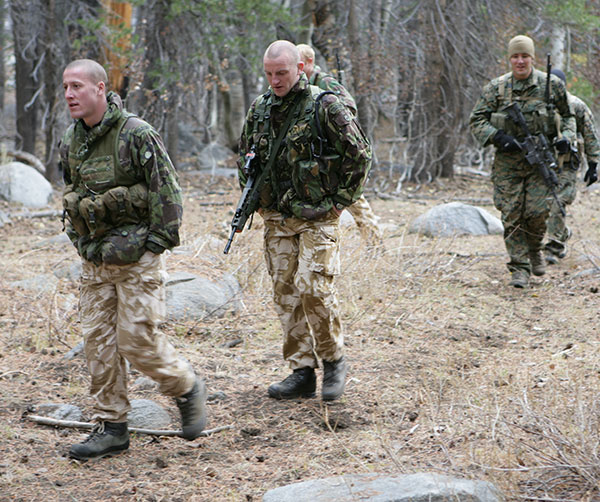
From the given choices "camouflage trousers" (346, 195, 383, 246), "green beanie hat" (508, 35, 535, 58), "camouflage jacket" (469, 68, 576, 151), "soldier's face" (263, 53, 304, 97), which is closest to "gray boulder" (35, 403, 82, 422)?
"soldier's face" (263, 53, 304, 97)

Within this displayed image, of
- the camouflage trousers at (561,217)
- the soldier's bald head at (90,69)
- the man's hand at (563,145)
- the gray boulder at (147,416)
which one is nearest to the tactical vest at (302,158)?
the soldier's bald head at (90,69)

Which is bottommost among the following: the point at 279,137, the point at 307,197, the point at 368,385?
the point at 368,385

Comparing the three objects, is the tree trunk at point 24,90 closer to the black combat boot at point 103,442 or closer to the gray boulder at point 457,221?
the gray boulder at point 457,221

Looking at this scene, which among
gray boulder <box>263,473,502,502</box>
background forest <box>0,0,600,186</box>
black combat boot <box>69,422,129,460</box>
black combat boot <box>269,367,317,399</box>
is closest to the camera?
gray boulder <box>263,473,502,502</box>

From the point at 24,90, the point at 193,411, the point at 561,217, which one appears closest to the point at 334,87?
the point at 193,411

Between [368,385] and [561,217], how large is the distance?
4.70 meters

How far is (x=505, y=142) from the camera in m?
7.27

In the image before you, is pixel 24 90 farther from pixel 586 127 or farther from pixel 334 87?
pixel 334 87

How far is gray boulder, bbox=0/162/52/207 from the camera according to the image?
43.2 ft

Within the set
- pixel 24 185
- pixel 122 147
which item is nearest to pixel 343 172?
pixel 122 147

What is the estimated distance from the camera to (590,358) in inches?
214

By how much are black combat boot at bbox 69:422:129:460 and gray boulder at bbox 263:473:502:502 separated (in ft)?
3.63

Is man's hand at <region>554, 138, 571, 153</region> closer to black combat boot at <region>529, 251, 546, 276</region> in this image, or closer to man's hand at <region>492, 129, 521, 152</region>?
man's hand at <region>492, 129, 521, 152</region>

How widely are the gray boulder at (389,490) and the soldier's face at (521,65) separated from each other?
16.7ft
